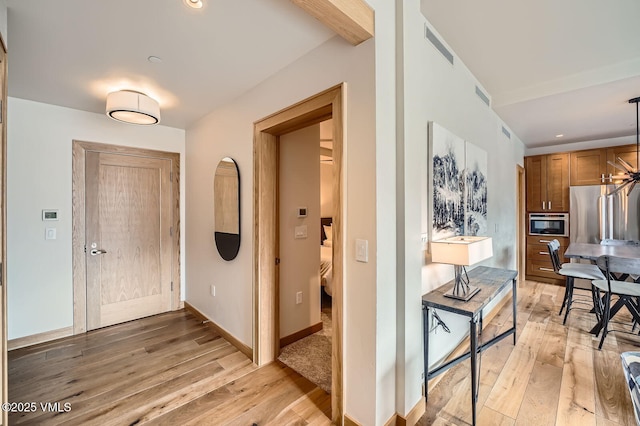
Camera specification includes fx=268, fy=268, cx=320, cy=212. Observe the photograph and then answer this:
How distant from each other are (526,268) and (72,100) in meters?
7.42

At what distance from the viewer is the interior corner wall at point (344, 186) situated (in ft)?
5.22

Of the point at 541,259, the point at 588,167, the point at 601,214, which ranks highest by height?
the point at 588,167

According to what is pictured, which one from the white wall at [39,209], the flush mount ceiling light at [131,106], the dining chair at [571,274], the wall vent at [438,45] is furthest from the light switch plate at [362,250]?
the white wall at [39,209]

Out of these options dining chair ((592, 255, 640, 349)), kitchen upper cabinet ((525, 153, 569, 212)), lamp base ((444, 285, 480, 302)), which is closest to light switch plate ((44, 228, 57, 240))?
lamp base ((444, 285, 480, 302))

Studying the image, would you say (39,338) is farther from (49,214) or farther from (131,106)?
(131,106)

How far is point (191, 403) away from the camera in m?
1.97

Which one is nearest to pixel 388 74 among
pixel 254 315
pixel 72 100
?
pixel 254 315

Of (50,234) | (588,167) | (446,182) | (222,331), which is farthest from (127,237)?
(588,167)

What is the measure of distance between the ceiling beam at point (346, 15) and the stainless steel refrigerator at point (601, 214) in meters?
5.23

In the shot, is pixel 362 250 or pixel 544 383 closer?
pixel 362 250

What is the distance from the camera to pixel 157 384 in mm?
2195

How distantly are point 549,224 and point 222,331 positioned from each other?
19.2 ft

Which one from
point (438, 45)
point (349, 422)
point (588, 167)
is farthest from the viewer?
point (588, 167)

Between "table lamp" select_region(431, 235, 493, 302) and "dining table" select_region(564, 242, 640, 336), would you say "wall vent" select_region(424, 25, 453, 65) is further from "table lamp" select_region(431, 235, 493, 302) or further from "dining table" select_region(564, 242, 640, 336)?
"dining table" select_region(564, 242, 640, 336)
